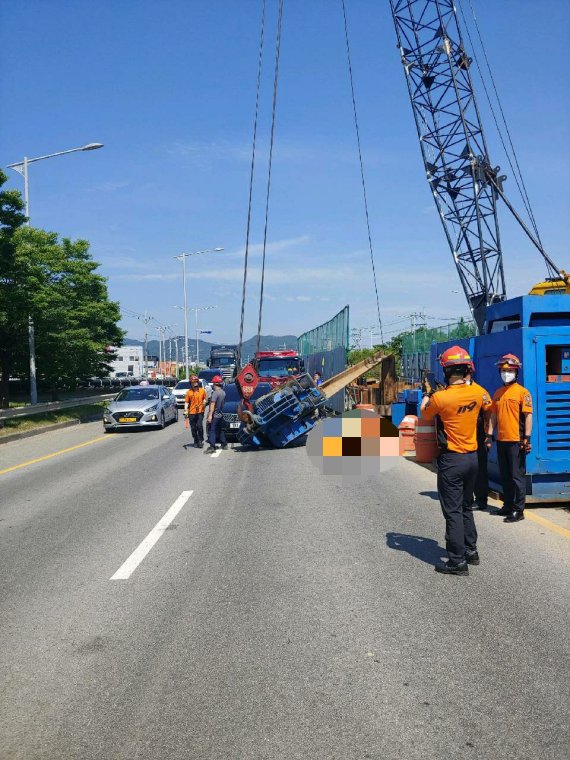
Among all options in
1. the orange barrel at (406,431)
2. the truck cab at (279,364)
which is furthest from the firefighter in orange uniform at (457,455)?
the truck cab at (279,364)

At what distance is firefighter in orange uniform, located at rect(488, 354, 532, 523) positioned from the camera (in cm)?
792

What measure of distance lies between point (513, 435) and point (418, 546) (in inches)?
81.2

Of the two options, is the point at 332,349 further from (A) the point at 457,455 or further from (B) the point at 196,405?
(A) the point at 457,455

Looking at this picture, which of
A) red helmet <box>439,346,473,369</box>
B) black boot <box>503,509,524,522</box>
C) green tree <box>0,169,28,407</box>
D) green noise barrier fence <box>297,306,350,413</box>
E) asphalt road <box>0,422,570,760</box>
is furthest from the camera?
green noise barrier fence <box>297,306,350,413</box>

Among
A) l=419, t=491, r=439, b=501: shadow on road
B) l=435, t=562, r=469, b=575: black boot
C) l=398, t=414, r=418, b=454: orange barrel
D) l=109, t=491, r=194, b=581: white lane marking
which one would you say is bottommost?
l=419, t=491, r=439, b=501: shadow on road

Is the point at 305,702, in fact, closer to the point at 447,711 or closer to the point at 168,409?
the point at 447,711

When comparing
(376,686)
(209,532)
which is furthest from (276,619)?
(209,532)

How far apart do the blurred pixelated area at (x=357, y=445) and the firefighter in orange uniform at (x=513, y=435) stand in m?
4.42

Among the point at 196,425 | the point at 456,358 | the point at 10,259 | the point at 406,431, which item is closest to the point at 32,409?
the point at 10,259

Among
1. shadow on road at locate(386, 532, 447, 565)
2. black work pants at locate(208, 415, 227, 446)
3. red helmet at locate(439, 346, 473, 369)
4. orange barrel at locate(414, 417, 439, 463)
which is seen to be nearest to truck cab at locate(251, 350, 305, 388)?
black work pants at locate(208, 415, 227, 446)

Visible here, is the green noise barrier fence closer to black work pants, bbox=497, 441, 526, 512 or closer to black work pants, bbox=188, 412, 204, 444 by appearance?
black work pants, bbox=188, 412, 204, 444

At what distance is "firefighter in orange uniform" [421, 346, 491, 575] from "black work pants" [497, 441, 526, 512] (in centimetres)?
214

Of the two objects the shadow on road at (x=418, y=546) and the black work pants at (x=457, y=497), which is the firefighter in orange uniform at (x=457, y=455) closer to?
the black work pants at (x=457, y=497)

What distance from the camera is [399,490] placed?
33.2 feet
